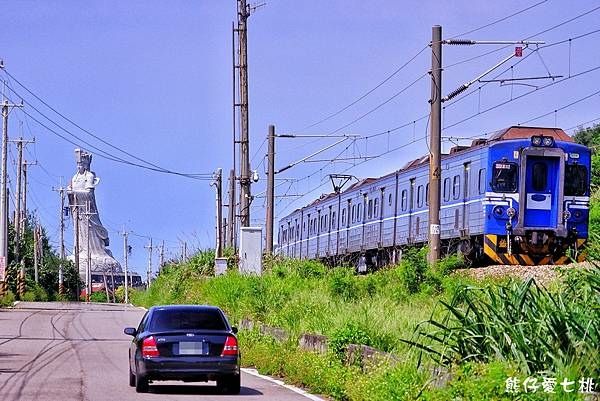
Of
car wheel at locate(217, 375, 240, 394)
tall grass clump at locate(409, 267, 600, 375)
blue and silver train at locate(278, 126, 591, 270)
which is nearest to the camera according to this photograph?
tall grass clump at locate(409, 267, 600, 375)

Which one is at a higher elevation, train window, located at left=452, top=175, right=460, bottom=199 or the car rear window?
train window, located at left=452, top=175, right=460, bottom=199

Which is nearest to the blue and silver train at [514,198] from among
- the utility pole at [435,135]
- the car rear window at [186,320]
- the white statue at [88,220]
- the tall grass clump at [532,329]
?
the utility pole at [435,135]

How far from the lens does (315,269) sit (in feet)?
118

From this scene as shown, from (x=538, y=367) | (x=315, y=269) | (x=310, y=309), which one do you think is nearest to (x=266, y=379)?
(x=310, y=309)

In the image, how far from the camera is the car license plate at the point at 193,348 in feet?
55.6

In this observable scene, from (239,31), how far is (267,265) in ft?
26.2

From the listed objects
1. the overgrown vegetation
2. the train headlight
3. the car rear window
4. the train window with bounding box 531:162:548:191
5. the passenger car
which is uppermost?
the train headlight

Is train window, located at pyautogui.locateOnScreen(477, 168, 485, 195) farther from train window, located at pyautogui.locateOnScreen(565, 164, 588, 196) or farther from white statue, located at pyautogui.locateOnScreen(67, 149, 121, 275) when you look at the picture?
white statue, located at pyautogui.locateOnScreen(67, 149, 121, 275)

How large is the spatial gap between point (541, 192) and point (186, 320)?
58.3 ft

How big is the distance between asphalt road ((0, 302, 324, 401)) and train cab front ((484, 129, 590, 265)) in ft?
36.0

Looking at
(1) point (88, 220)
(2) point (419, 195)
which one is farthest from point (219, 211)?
(1) point (88, 220)

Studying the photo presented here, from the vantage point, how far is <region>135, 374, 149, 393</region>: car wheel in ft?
54.9

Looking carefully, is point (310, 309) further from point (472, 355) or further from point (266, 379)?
point (472, 355)

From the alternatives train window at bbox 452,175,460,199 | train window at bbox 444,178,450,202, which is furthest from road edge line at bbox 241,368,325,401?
→ train window at bbox 444,178,450,202
